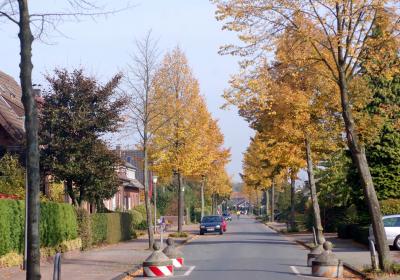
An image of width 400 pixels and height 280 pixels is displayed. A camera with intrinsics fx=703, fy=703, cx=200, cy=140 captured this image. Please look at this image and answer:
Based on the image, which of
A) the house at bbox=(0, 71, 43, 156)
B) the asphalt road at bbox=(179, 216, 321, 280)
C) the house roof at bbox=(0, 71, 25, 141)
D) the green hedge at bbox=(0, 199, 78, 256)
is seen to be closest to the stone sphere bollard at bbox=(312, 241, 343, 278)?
the asphalt road at bbox=(179, 216, 321, 280)

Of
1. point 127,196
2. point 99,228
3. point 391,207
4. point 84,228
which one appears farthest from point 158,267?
point 127,196

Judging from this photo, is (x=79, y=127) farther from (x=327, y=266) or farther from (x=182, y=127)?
(x=327, y=266)

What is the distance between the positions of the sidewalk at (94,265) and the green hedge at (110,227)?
2.08 metres

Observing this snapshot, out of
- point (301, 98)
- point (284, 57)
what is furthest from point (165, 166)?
point (284, 57)

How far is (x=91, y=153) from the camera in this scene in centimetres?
3194

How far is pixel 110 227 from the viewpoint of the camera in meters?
36.3

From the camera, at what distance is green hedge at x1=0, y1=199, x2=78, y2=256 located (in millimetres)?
21094

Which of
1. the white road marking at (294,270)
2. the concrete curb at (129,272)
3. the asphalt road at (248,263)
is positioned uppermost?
the concrete curb at (129,272)

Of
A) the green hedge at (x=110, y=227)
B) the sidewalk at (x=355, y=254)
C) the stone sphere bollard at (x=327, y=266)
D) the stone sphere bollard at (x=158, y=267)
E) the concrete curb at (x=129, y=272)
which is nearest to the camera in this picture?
the stone sphere bollard at (x=327, y=266)

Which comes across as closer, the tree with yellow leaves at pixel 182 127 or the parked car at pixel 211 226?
the tree with yellow leaves at pixel 182 127

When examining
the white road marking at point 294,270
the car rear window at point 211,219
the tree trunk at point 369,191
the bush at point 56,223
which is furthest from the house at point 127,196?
the tree trunk at point 369,191

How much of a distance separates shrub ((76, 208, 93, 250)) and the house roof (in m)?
4.70

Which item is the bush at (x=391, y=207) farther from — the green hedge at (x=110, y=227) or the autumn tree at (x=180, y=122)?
the green hedge at (x=110, y=227)

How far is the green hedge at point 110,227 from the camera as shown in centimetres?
3344
